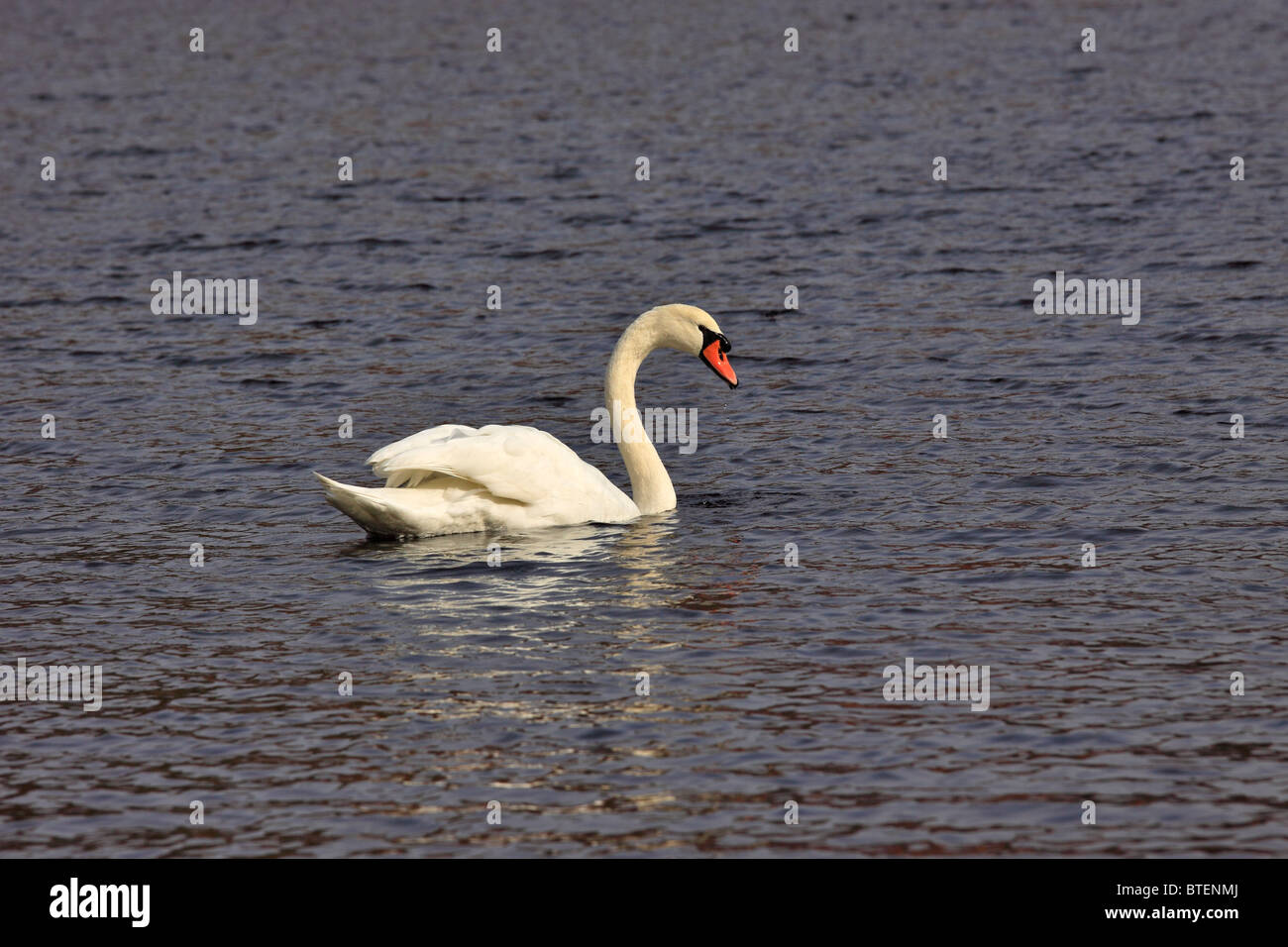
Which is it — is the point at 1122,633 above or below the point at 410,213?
Answer: below

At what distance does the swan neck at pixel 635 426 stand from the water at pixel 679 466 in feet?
0.89

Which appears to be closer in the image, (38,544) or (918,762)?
(918,762)

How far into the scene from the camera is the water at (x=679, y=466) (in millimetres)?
8672

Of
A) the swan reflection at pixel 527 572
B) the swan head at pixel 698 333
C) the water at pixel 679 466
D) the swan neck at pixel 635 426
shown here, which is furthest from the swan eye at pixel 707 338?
the swan reflection at pixel 527 572

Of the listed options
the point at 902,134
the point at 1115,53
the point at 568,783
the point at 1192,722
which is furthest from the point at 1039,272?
the point at 1115,53

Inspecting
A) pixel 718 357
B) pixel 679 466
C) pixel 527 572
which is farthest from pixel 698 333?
pixel 527 572

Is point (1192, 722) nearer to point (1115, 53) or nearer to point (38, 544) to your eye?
point (38, 544)

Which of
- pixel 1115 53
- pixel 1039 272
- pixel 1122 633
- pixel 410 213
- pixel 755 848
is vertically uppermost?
pixel 1115 53

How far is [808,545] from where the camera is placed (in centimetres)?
1277

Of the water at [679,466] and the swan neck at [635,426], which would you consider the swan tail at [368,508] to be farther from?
the swan neck at [635,426]

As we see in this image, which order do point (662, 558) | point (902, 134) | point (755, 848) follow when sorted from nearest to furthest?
point (755, 848)
point (662, 558)
point (902, 134)

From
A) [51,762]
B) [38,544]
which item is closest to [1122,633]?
[51,762]

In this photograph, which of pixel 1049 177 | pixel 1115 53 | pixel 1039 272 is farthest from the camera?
pixel 1115 53

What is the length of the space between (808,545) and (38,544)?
17.9ft
